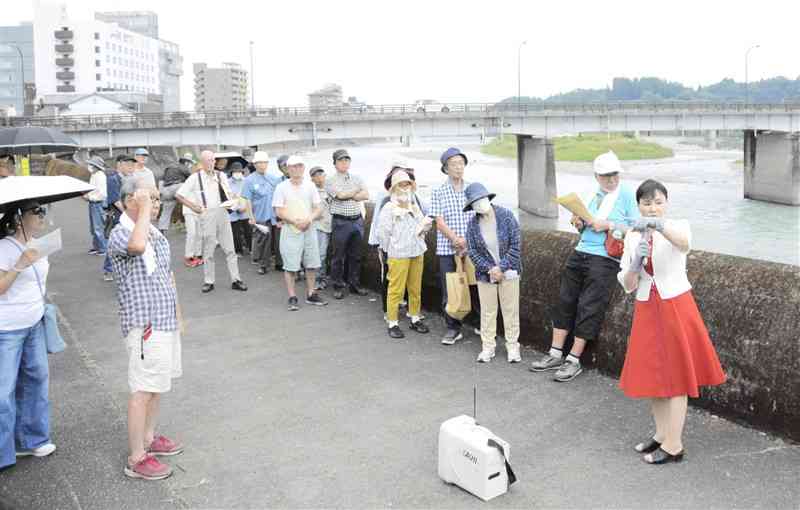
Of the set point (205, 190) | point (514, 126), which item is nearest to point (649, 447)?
point (205, 190)

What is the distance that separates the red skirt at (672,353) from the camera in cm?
489

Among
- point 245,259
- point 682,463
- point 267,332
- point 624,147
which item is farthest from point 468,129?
point 624,147

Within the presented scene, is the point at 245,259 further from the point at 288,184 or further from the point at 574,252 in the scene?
the point at 574,252

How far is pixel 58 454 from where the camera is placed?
5402 millimetres

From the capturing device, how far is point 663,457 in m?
5.01

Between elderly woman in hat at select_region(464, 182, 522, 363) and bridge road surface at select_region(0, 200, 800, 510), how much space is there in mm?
285

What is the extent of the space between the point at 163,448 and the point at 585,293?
3614 millimetres

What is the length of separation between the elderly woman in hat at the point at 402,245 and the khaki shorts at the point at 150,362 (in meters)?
3.61

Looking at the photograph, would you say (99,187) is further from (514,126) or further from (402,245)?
(514,126)

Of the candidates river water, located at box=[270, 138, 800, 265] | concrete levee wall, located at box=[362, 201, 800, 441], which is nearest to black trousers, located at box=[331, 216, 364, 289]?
concrete levee wall, located at box=[362, 201, 800, 441]

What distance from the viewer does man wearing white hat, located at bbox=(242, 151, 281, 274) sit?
12109 millimetres

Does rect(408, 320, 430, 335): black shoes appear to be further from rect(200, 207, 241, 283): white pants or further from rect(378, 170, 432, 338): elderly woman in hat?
rect(200, 207, 241, 283): white pants

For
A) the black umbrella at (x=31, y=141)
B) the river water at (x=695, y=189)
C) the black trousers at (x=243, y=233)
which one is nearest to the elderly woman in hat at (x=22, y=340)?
the black umbrella at (x=31, y=141)

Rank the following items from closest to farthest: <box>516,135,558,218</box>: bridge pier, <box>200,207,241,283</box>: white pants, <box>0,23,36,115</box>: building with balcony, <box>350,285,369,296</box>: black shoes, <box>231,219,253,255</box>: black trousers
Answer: <box>350,285,369,296</box>: black shoes
<box>200,207,241,283</box>: white pants
<box>231,219,253,255</box>: black trousers
<box>516,135,558,218</box>: bridge pier
<box>0,23,36,115</box>: building with balcony
